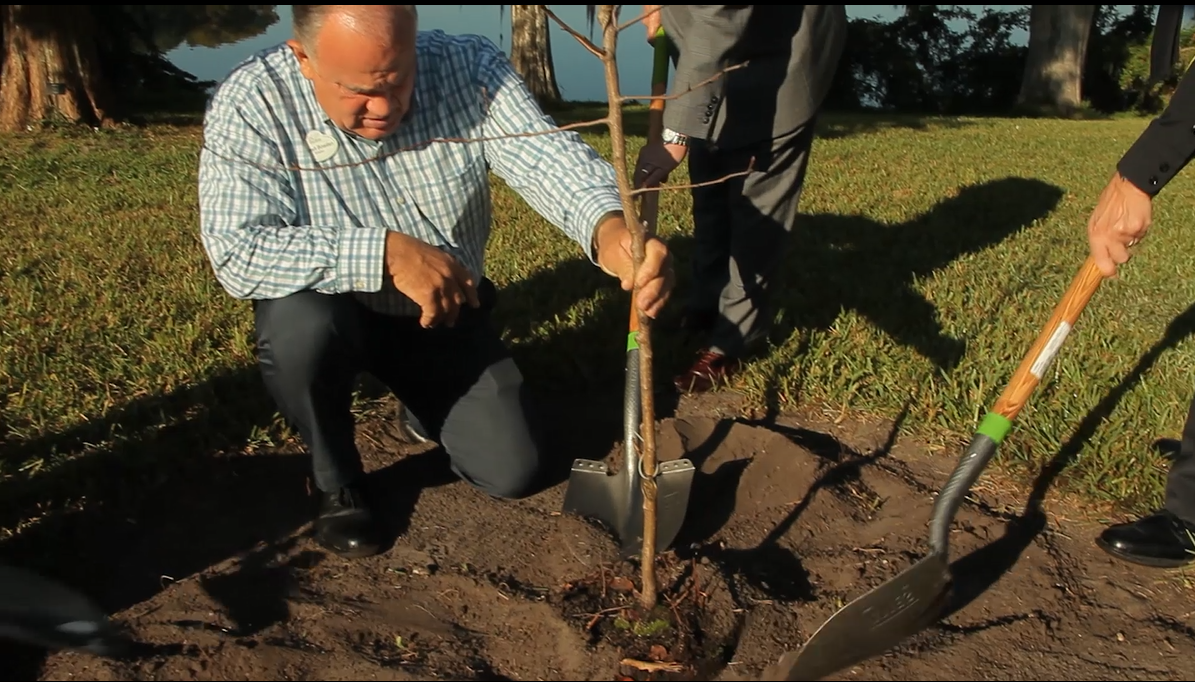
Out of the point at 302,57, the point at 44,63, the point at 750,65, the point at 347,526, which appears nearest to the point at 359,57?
the point at 302,57

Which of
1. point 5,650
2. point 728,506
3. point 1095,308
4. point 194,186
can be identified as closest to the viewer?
point 5,650

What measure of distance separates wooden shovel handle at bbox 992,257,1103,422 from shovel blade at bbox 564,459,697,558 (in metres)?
0.79

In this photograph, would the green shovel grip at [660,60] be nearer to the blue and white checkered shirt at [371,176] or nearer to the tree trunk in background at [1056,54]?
the blue and white checkered shirt at [371,176]

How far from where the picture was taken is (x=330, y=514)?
2586 millimetres

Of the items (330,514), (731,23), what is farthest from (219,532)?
(731,23)

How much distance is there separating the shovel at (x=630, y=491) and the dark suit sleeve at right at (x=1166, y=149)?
120 cm

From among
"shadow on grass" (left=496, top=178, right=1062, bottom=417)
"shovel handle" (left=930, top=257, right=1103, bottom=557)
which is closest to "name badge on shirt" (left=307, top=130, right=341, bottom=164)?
"shadow on grass" (left=496, top=178, right=1062, bottom=417)

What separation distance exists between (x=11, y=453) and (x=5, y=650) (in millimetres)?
940

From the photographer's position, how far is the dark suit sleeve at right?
225cm

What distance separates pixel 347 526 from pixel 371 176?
926mm

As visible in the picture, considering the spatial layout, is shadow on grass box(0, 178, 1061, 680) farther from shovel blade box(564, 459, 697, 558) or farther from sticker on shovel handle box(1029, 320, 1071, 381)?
sticker on shovel handle box(1029, 320, 1071, 381)

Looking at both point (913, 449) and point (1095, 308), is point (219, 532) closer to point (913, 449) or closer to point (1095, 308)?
point (913, 449)

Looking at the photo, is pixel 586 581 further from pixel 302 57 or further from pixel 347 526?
pixel 302 57

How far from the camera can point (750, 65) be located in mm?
3277
